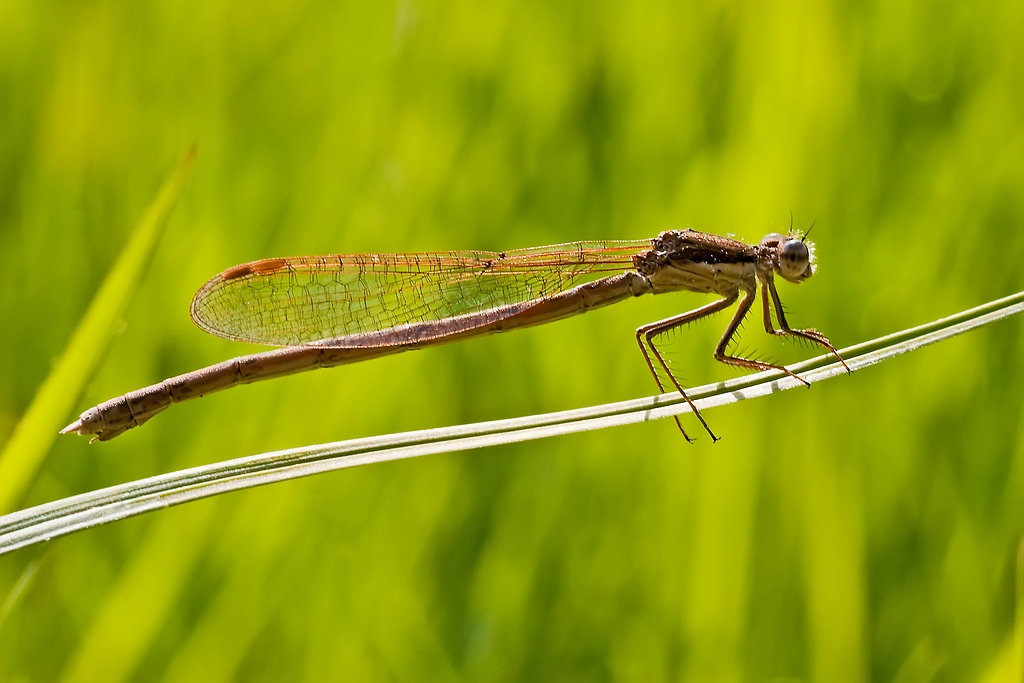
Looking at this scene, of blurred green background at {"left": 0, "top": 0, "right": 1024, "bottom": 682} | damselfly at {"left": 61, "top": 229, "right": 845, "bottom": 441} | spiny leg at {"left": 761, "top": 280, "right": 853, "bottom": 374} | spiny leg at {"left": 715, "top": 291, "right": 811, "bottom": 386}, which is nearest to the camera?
blurred green background at {"left": 0, "top": 0, "right": 1024, "bottom": 682}

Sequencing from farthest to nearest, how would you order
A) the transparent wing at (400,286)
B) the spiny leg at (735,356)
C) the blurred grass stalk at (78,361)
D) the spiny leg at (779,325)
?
the transparent wing at (400,286)
the spiny leg at (735,356)
the spiny leg at (779,325)
the blurred grass stalk at (78,361)

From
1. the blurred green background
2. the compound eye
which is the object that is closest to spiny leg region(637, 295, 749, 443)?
the blurred green background

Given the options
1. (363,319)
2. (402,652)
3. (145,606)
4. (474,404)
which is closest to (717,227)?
(474,404)

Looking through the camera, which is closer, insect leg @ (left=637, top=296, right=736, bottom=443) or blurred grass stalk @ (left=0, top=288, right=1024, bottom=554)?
blurred grass stalk @ (left=0, top=288, right=1024, bottom=554)

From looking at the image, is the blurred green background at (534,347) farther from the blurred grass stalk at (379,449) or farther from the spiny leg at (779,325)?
the blurred grass stalk at (379,449)

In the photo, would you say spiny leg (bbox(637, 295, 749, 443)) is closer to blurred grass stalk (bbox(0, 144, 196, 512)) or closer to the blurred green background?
the blurred green background

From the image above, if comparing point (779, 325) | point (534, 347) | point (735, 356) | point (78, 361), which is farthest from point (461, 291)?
point (78, 361)

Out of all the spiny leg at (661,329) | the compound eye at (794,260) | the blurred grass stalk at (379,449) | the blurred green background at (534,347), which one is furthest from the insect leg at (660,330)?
the blurred grass stalk at (379,449)
